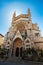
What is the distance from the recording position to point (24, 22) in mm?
29031

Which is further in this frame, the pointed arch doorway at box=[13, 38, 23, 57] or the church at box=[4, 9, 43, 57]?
the pointed arch doorway at box=[13, 38, 23, 57]

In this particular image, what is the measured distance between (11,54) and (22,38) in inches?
193

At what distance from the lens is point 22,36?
2719cm

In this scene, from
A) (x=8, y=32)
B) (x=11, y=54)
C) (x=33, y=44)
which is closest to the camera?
(x=33, y=44)

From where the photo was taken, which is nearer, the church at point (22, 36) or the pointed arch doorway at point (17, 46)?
the church at point (22, 36)

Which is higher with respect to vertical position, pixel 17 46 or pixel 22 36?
pixel 22 36

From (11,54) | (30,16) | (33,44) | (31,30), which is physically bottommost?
(11,54)

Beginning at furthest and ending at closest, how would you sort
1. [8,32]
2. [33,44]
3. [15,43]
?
[8,32] < [15,43] < [33,44]

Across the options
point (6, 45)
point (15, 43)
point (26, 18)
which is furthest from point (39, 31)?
point (6, 45)

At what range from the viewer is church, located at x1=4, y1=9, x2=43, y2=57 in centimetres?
2566

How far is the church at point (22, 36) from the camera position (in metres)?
25.7

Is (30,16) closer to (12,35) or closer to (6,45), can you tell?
(12,35)

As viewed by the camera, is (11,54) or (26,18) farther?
(26,18)

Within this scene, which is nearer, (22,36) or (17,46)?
(22,36)
